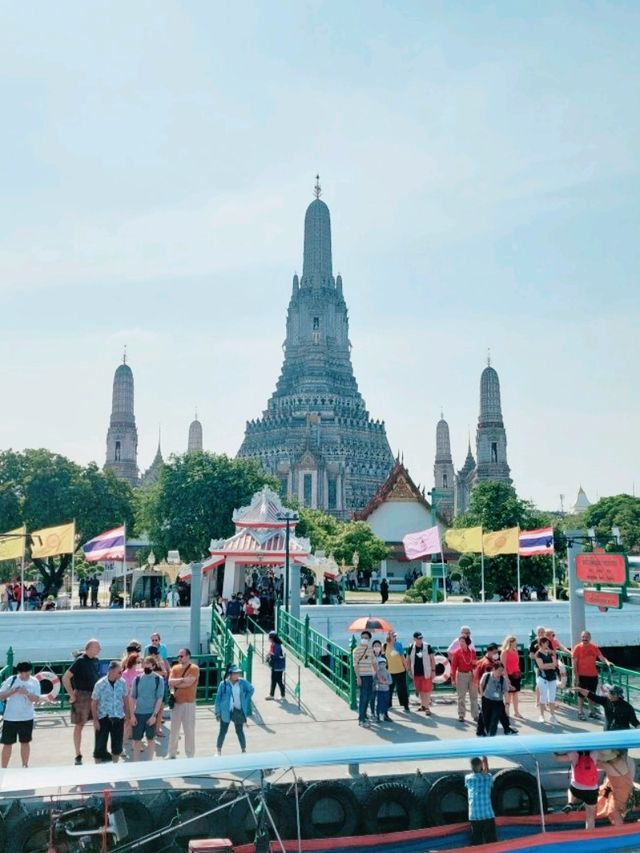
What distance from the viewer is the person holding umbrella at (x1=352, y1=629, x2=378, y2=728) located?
15.1m

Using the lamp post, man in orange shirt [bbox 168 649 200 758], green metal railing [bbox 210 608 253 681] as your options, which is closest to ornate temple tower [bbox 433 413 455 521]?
the lamp post

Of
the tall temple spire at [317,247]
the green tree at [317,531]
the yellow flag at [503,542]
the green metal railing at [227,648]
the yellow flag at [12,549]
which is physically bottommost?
the green metal railing at [227,648]

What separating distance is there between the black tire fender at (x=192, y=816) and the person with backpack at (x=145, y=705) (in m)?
4.59

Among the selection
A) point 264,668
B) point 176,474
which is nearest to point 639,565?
point 264,668

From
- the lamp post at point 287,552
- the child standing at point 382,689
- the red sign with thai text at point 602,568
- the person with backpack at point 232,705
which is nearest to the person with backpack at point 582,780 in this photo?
the person with backpack at point 232,705

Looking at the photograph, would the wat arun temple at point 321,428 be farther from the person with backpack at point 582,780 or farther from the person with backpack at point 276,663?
the person with backpack at point 582,780

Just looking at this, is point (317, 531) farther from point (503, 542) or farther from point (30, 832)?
point (30, 832)

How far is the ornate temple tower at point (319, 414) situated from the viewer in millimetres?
110000

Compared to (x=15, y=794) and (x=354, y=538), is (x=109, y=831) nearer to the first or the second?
(x=15, y=794)

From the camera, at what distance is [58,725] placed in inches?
621

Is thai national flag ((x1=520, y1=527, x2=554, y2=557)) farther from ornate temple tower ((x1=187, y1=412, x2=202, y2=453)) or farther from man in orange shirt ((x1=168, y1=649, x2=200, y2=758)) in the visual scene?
ornate temple tower ((x1=187, y1=412, x2=202, y2=453))

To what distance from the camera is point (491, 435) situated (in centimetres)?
10975

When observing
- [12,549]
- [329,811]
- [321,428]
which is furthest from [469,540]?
[321,428]

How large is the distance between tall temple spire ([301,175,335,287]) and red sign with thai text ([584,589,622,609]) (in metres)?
109
